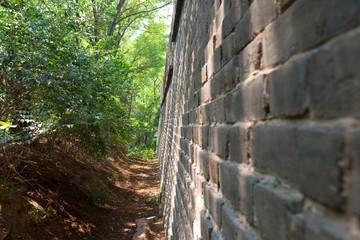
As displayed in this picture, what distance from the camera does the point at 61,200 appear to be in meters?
6.85

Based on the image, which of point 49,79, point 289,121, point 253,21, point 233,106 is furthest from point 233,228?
point 49,79

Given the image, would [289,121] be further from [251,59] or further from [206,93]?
[206,93]

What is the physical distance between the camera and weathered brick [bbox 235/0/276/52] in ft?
3.62

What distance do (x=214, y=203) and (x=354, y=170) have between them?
1244mm

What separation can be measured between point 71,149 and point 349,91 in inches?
330

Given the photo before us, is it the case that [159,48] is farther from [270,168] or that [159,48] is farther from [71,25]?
[270,168]

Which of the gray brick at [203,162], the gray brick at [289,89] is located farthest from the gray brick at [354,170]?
the gray brick at [203,162]

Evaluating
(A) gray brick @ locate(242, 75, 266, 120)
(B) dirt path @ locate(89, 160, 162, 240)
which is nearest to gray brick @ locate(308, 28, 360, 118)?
(A) gray brick @ locate(242, 75, 266, 120)

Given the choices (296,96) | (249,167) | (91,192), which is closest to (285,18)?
(296,96)

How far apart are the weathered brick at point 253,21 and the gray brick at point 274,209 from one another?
54 centimetres

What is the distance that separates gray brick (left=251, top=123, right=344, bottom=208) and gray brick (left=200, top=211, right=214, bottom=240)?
871 mm

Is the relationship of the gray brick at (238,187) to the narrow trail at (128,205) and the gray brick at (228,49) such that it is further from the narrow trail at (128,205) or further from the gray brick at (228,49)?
the narrow trail at (128,205)

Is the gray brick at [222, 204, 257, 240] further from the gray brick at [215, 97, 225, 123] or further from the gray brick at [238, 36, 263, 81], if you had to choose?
the gray brick at [238, 36, 263, 81]

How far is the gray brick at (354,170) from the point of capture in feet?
2.06
